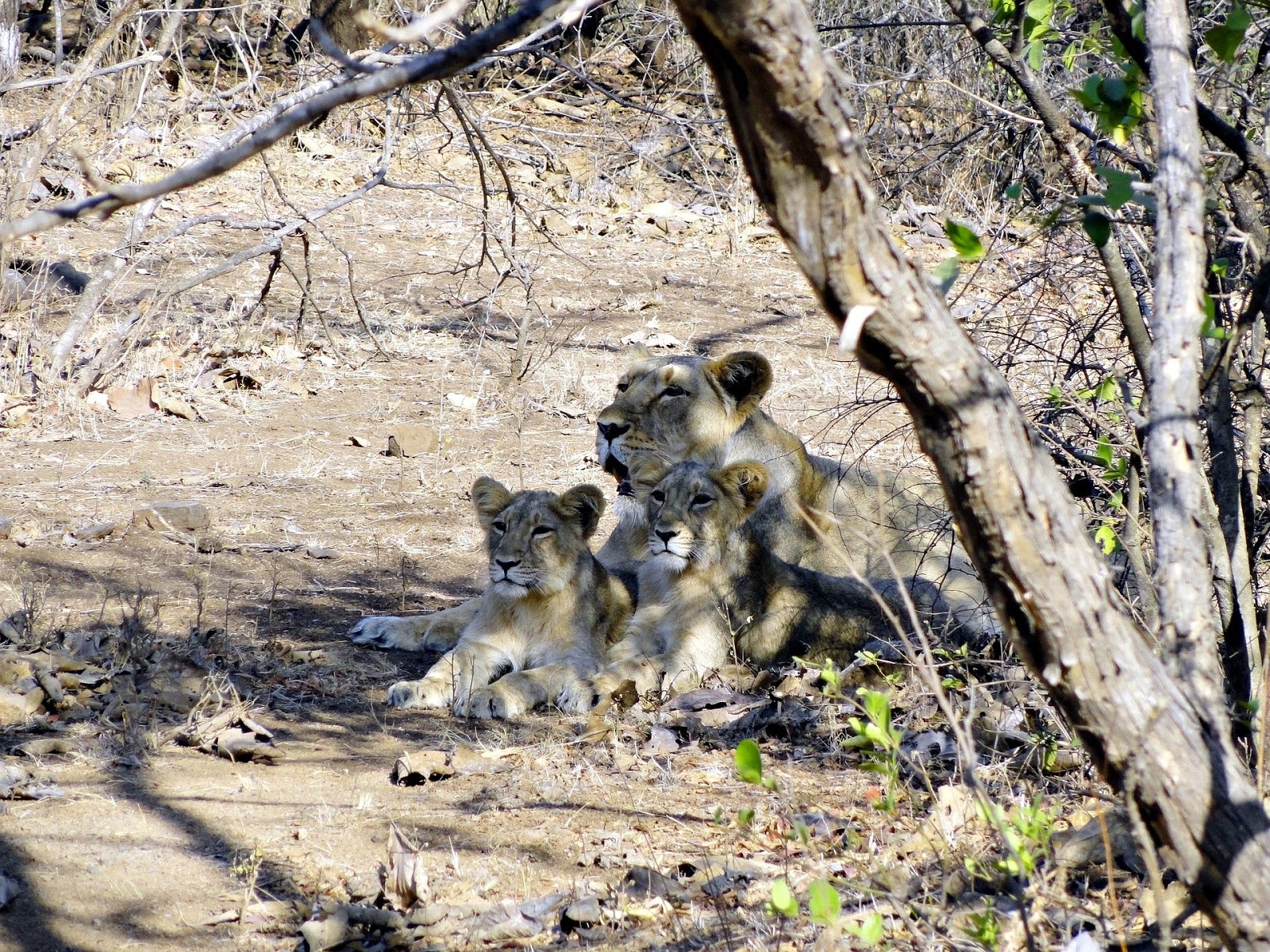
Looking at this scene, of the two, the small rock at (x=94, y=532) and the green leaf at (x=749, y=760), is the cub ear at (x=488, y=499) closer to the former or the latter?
the small rock at (x=94, y=532)

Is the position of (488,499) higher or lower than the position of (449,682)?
higher

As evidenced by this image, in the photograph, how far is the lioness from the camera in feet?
22.8

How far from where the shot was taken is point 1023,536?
7.90 feet

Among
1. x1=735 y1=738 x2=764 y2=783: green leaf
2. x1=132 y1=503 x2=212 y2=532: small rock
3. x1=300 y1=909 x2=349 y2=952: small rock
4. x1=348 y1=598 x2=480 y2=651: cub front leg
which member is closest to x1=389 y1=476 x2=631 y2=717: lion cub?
x1=348 y1=598 x2=480 y2=651: cub front leg

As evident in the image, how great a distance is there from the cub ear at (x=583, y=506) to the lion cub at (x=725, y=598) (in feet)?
0.78

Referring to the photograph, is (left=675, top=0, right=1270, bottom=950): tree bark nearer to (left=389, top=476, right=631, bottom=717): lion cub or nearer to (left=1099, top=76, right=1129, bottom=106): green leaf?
(left=1099, top=76, right=1129, bottom=106): green leaf

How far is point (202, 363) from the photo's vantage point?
1112cm

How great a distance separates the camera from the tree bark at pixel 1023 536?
2.28 m

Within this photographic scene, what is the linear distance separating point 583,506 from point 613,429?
101 cm

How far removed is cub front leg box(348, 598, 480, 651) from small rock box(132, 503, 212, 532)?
1802 mm

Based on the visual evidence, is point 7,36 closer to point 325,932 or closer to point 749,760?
point 325,932

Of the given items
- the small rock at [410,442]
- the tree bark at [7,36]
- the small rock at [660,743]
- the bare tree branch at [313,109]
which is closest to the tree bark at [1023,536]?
the bare tree branch at [313,109]

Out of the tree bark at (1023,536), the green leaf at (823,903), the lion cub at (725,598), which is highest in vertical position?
the tree bark at (1023,536)

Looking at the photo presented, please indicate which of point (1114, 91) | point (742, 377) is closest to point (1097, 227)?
point (1114, 91)
